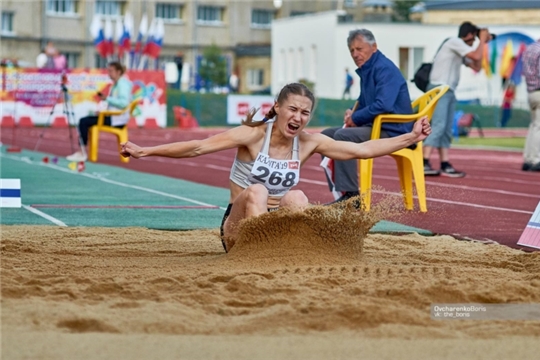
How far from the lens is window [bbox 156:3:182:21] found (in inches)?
2579

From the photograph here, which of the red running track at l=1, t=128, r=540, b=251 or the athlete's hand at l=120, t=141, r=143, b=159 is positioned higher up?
the athlete's hand at l=120, t=141, r=143, b=159

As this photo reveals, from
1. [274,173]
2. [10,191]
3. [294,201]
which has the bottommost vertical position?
[10,191]

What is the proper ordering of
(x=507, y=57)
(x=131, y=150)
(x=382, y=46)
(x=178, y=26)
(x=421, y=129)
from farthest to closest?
(x=178, y=26), (x=507, y=57), (x=382, y=46), (x=421, y=129), (x=131, y=150)

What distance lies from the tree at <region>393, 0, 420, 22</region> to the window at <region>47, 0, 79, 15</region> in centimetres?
2342

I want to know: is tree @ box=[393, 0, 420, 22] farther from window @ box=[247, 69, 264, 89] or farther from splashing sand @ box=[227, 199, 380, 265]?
splashing sand @ box=[227, 199, 380, 265]

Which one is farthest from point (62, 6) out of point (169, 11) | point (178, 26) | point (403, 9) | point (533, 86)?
point (533, 86)

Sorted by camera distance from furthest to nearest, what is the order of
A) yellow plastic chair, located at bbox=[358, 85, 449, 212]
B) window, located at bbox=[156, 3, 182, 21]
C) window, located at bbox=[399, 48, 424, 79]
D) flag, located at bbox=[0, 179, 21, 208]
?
1. window, located at bbox=[156, 3, 182, 21]
2. window, located at bbox=[399, 48, 424, 79]
3. yellow plastic chair, located at bbox=[358, 85, 449, 212]
4. flag, located at bbox=[0, 179, 21, 208]

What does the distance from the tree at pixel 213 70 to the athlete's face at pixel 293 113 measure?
51631 mm

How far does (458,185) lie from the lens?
46.2ft

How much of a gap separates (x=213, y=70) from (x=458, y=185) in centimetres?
4489

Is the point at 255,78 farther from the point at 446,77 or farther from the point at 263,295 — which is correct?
the point at 263,295

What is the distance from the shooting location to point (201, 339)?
15.0ft

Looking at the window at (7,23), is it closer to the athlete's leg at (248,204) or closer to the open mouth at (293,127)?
the athlete's leg at (248,204)

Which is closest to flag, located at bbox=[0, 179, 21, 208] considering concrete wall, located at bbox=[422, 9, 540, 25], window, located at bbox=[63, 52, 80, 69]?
window, located at bbox=[63, 52, 80, 69]
